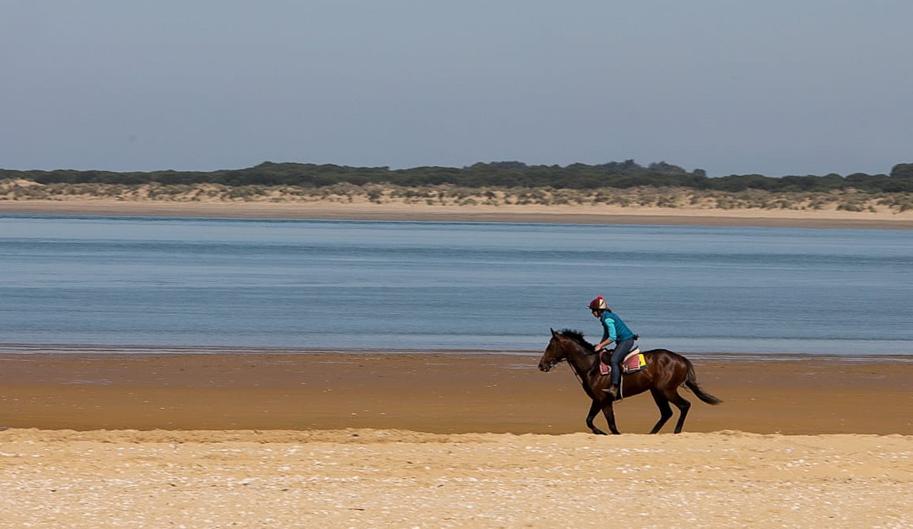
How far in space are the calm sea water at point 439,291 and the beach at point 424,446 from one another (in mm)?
2931

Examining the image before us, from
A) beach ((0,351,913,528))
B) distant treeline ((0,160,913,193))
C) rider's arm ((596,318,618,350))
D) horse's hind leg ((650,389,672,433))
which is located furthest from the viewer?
distant treeline ((0,160,913,193))

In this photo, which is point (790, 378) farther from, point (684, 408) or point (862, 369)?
point (684, 408)

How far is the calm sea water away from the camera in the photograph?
2342cm

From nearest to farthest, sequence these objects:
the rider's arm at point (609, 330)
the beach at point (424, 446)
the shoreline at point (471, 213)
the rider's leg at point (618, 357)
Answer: the beach at point (424, 446)
the rider's arm at point (609, 330)
the rider's leg at point (618, 357)
the shoreline at point (471, 213)

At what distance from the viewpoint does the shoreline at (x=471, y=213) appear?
264 ft

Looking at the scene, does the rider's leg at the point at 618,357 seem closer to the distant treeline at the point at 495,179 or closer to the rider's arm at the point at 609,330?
the rider's arm at the point at 609,330

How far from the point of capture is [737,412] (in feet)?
52.9

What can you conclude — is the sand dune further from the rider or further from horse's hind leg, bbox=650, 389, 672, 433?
horse's hind leg, bbox=650, 389, 672, 433

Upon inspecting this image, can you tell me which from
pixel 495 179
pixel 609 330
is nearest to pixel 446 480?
pixel 609 330

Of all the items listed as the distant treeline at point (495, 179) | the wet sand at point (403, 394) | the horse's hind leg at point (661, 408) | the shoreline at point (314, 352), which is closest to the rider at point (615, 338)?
the horse's hind leg at point (661, 408)


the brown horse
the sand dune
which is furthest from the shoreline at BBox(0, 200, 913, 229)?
the sand dune

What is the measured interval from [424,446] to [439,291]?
19.7 m

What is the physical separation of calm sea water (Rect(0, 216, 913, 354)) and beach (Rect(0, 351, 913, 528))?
2931 millimetres

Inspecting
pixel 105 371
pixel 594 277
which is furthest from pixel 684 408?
pixel 594 277
